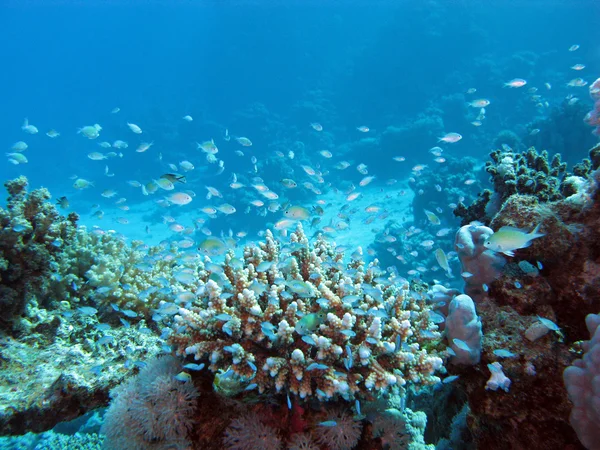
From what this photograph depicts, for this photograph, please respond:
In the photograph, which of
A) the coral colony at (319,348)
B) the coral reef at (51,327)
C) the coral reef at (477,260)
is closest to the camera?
the coral colony at (319,348)

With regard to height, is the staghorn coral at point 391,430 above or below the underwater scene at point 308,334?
below

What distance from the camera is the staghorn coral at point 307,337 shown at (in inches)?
109

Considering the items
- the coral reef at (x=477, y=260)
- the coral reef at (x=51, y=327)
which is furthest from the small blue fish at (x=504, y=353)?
the coral reef at (x=51, y=327)

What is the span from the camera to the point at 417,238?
54.3 feet

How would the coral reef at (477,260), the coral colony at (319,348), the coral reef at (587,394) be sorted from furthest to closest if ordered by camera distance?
the coral reef at (477,260) < the coral colony at (319,348) < the coral reef at (587,394)

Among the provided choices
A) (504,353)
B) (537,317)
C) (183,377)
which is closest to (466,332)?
(504,353)

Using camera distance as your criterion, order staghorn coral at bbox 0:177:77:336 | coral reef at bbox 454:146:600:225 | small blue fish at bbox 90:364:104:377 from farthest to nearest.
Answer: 1. coral reef at bbox 454:146:600:225
2. staghorn coral at bbox 0:177:77:336
3. small blue fish at bbox 90:364:104:377

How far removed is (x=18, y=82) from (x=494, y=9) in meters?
137

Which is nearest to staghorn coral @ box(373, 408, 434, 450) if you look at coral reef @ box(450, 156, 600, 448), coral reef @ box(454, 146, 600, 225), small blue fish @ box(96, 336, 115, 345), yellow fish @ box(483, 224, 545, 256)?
coral reef @ box(450, 156, 600, 448)

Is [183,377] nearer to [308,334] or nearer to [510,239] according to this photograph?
[308,334]

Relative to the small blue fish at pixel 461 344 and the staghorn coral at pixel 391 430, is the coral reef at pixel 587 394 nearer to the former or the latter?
the small blue fish at pixel 461 344

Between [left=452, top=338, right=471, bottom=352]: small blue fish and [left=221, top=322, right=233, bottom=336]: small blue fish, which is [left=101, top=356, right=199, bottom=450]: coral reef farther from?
[left=452, top=338, right=471, bottom=352]: small blue fish

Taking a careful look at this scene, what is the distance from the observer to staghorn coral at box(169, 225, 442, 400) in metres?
2.76

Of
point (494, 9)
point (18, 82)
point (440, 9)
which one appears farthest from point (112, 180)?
point (18, 82)
